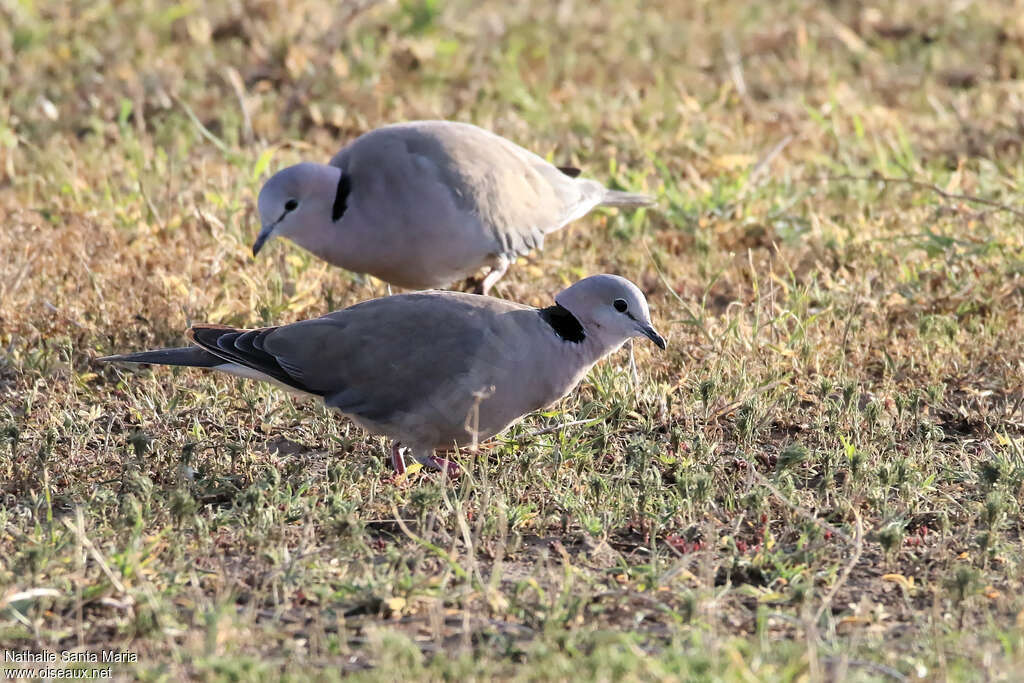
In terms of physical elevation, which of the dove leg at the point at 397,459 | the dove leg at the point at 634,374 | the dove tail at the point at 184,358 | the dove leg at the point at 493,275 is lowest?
the dove leg at the point at 397,459

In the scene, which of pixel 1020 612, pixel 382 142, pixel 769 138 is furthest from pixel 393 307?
pixel 769 138

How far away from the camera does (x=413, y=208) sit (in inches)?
217

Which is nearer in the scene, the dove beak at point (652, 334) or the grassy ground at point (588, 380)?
the grassy ground at point (588, 380)

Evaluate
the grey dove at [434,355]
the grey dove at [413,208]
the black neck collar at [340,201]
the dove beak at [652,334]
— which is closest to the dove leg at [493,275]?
the grey dove at [413,208]

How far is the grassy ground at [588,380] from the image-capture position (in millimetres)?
3566

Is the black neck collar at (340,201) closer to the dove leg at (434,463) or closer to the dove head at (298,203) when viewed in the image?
the dove head at (298,203)

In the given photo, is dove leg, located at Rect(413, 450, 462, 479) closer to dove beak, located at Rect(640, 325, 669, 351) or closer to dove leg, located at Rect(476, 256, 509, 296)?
dove beak, located at Rect(640, 325, 669, 351)

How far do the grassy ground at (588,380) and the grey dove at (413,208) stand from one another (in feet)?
1.62

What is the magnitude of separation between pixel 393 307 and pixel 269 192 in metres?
1.02

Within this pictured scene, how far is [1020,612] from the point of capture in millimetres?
3545

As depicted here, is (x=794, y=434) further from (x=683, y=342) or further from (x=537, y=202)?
(x=537, y=202)

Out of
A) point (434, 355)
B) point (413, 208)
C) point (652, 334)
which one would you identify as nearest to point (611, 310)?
point (652, 334)

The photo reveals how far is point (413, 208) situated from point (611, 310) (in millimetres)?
1183

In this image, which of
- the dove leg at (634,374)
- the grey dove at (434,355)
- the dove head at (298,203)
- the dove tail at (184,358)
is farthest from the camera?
the dove head at (298,203)
